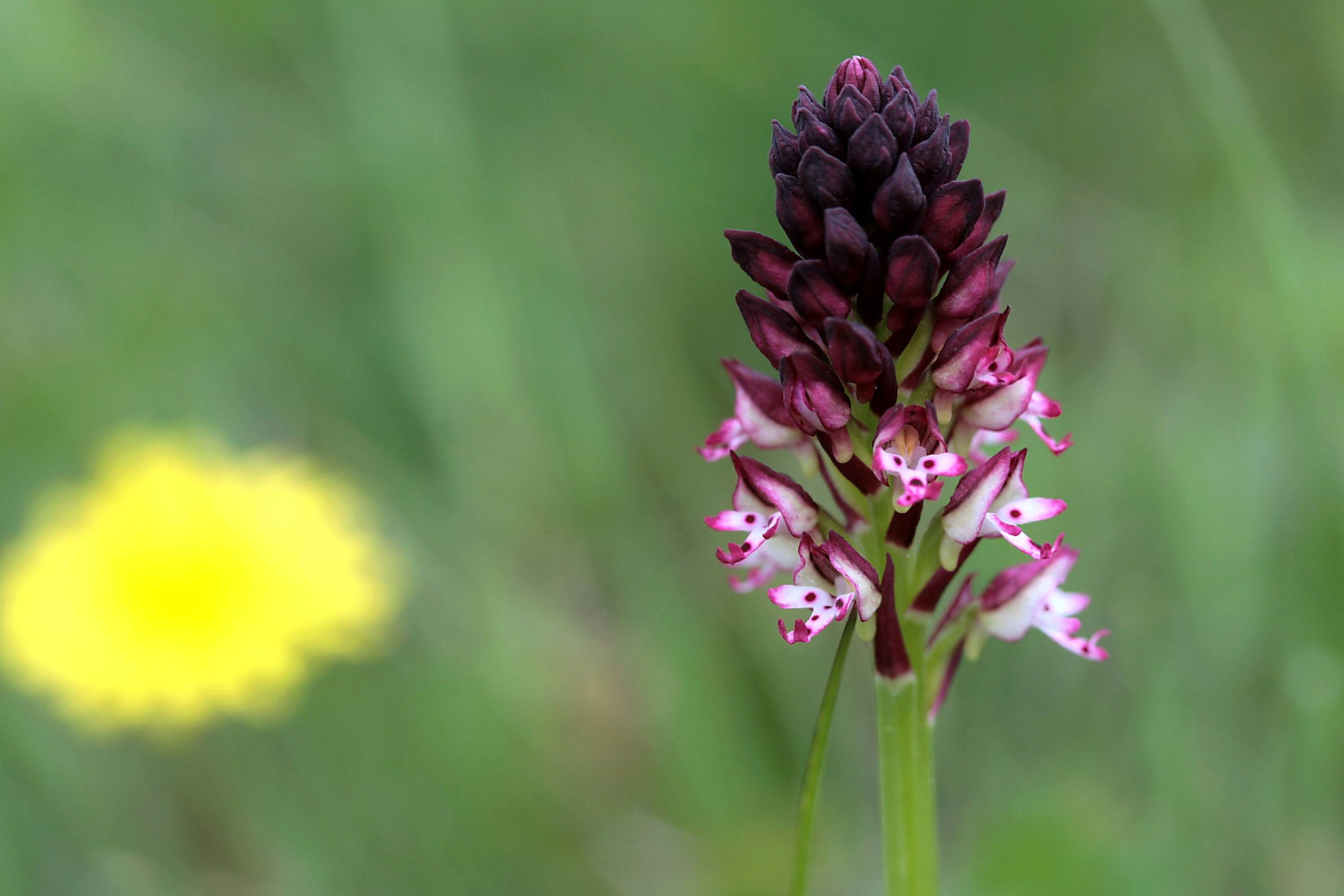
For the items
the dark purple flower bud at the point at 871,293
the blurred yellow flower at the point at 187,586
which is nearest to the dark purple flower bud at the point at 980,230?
the dark purple flower bud at the point at 871,293

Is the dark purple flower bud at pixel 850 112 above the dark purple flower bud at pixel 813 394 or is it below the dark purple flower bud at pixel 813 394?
above

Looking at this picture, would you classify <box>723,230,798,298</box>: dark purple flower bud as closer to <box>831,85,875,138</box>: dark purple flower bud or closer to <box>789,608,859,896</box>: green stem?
<box>831,85,875,138</box>: dark purple flower bud

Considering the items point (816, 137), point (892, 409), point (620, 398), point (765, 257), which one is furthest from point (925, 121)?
point (620, 398)

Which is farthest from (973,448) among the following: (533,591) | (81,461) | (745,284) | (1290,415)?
(81,461)

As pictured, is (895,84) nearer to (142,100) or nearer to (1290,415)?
(1290,415)

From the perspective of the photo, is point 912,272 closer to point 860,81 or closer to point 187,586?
point 860,81

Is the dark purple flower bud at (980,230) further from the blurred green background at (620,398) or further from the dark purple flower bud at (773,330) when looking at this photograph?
the blurred green background at (620,398)
